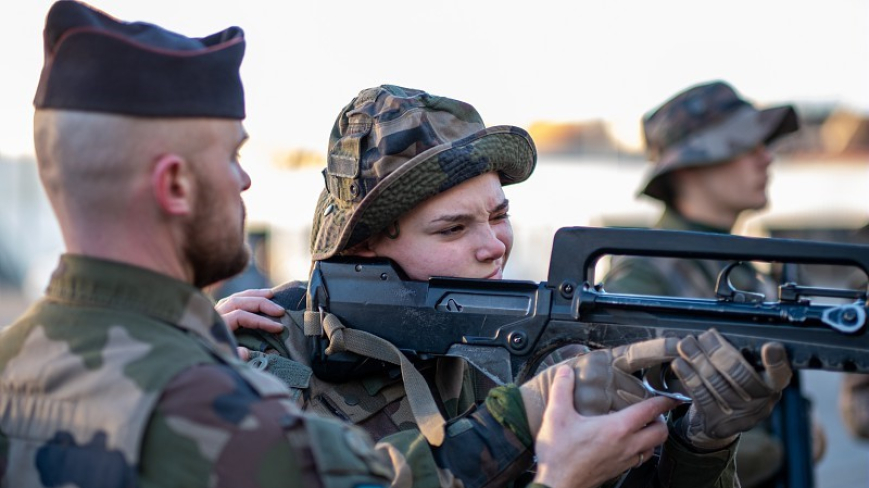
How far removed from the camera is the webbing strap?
8.91 feet

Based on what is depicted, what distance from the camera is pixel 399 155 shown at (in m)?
2.93

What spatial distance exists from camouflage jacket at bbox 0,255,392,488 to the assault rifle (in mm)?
878

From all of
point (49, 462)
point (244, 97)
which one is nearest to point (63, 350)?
point (49, 462)

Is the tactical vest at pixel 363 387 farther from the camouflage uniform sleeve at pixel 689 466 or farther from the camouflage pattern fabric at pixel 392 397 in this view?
the camouflage uniform sleeve at pixel 689 466

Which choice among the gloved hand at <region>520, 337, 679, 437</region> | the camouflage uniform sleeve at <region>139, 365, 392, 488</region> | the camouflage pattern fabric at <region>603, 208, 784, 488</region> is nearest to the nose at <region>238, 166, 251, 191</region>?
the camouflage uniform sleeve at <region>139, 365, 392, 488</region>

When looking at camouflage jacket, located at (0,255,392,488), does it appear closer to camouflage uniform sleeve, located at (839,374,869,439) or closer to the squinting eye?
the squinting eye

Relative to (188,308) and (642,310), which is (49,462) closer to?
(188,308)

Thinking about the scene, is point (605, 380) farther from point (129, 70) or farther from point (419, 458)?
point (129, 70)

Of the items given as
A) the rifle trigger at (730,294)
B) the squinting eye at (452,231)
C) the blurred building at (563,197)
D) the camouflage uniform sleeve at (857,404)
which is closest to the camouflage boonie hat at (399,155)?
the squinting eye at (452,231)

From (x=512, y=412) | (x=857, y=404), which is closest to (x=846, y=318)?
(x=512, y=412)

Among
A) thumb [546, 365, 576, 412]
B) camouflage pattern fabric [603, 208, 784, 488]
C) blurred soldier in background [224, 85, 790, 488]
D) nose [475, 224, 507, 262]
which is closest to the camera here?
thumb [546, 365, 576, 412]

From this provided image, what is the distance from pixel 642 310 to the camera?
2.56m

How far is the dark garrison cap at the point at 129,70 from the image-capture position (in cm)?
186

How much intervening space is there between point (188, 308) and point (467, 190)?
1163 millimetres
